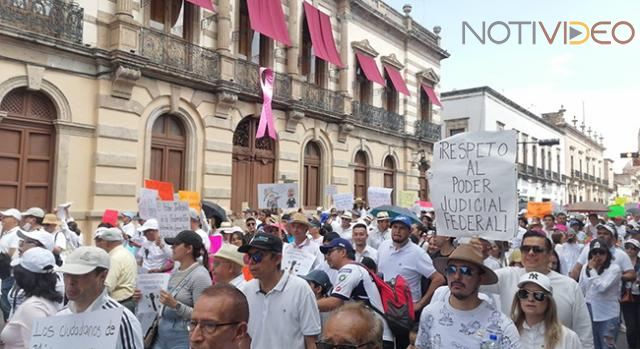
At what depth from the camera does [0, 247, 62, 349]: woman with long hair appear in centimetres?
347

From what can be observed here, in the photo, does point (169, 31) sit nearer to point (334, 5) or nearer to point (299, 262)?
point (334, 5)

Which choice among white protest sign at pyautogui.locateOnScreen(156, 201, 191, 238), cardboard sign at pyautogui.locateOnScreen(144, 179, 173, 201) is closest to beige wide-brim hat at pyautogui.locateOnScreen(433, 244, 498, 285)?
white protest sign at pyautogui.locateOnScreen(156, 201, 191, 238)

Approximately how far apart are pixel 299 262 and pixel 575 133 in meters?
65.2

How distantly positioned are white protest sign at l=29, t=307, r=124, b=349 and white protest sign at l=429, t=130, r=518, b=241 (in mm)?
2956

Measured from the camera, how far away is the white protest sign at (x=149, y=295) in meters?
A: 4.66

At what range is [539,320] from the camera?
3523 mm

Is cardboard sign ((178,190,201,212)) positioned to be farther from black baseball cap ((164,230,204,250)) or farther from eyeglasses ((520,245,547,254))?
eyeglasses ((520,245,547,254))

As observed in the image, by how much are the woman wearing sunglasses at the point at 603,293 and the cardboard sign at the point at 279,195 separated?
6.15 m

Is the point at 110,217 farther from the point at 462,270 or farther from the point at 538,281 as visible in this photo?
the point at 538,281

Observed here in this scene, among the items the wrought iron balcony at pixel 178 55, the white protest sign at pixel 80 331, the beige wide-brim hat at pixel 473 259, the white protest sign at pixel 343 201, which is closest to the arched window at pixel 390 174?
the white protest sign at pixel 343 201

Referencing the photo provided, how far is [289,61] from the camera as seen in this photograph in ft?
63.2

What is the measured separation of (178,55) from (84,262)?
13082 millimetres

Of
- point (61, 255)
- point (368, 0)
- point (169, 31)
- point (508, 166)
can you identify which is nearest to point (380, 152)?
point (368, 0)

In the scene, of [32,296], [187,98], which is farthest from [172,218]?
[187,98]
